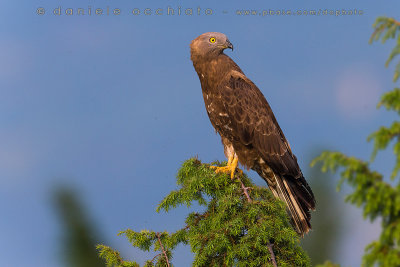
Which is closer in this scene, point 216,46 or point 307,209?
point 307,209

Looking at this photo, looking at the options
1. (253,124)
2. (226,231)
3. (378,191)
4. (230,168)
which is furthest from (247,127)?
(378,191)

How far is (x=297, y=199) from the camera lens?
8836 mm

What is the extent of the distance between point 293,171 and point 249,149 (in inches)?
34.9

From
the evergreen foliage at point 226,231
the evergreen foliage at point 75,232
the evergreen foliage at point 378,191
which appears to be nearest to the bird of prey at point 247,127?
the evergreen foliage at point 226,231

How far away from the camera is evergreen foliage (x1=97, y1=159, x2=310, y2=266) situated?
6711 millimetres

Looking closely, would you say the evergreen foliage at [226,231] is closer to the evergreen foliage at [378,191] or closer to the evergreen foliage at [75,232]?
the evergreen foliage at [378,191]

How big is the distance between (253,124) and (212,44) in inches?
68.2

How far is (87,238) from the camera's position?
48.9ft

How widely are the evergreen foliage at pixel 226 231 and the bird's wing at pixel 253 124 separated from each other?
3.83 ft

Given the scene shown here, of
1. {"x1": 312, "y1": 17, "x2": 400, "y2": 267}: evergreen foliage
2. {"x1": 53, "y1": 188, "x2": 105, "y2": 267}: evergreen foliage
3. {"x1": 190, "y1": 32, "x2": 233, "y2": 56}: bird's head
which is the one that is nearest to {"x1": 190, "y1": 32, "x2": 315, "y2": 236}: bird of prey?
{"x1": 190, "y1": 32, "x2": 233, "y2": 56}: bird's head

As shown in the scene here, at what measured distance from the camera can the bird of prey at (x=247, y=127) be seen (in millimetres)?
8880

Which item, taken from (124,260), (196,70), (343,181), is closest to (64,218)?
(196,70)

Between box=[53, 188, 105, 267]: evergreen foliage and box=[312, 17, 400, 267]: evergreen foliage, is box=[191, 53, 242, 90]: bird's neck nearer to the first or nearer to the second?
box=[312, 17, 400, 267]: evergreen foliage

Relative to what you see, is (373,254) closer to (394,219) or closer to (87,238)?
(394,219)
